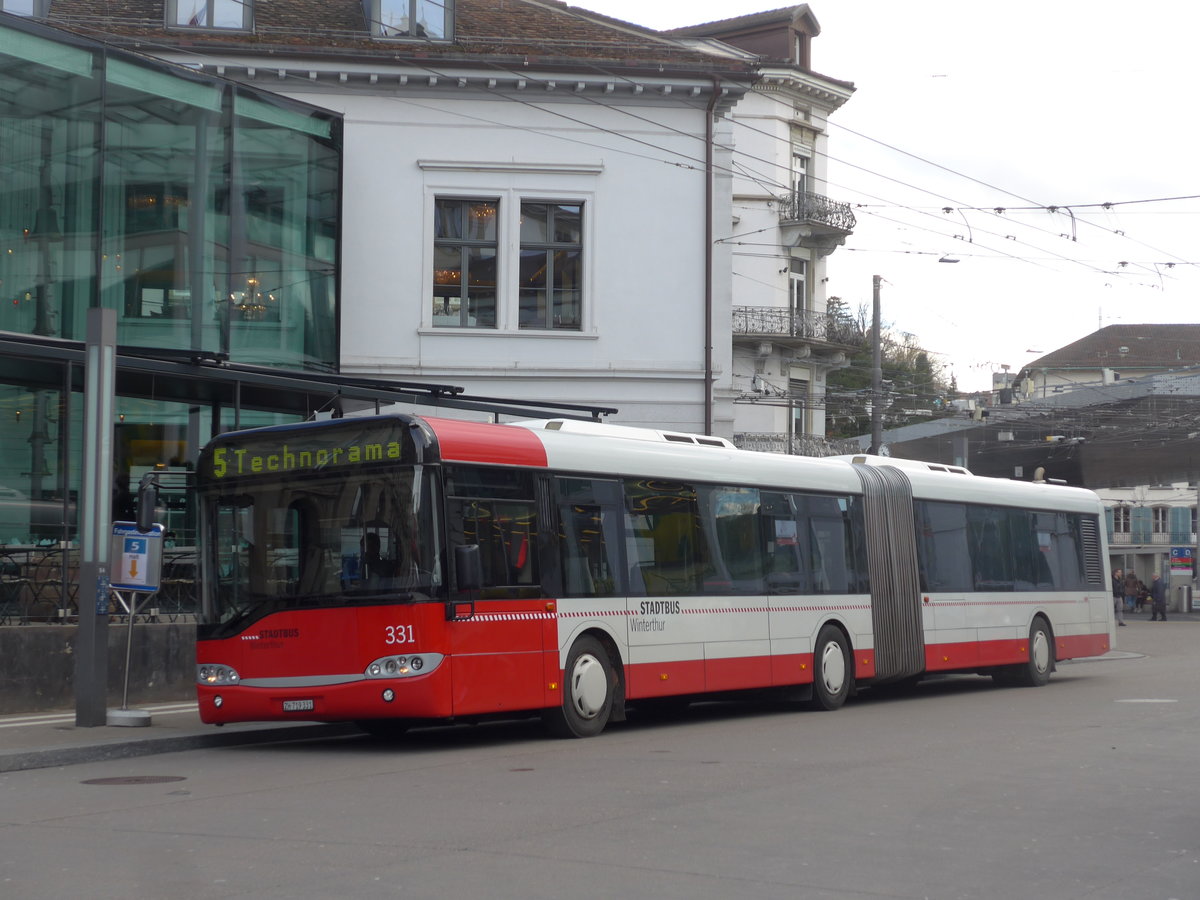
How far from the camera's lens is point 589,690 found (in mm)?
14547

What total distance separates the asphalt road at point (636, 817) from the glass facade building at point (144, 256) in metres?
6.34

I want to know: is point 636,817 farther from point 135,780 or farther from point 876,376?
point 876,376

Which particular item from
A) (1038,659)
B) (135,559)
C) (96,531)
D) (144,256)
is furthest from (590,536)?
(1038,659)

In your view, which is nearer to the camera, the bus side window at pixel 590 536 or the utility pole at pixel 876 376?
the bus side window at pixel 590 536

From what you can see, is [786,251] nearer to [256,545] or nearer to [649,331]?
[649,331]

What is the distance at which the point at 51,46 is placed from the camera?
19750mm

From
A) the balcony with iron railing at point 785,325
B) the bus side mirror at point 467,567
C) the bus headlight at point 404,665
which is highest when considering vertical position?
the balcony with iron railing at point 785,325

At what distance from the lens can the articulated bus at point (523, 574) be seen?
13.1 metres

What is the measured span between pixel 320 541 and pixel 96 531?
2277mm

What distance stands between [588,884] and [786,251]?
4729 cm

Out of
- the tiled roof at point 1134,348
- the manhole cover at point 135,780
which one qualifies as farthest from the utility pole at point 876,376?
the tiled roof at point 1134,348

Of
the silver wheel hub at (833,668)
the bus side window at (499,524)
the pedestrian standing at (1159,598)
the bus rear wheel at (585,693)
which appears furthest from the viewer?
the pedestrian standing at (1159,598)

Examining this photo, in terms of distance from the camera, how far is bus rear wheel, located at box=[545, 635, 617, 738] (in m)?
14.2

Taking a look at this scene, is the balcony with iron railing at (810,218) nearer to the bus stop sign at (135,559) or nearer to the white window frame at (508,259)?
the white window frame at (508,259)
